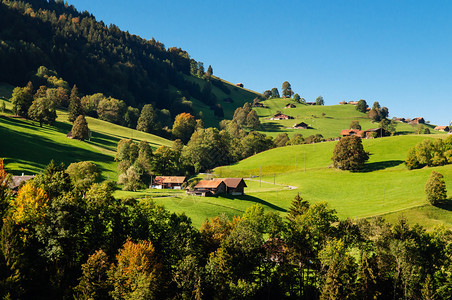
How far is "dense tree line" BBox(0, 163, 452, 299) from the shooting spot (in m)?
43.2

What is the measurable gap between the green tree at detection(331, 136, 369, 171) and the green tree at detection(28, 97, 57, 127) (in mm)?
103123

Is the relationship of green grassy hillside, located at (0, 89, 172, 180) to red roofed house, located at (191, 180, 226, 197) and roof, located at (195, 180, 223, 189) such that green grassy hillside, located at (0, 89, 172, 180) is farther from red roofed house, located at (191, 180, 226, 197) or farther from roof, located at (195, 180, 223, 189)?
red roofed house, located at (191, 180, 226, 197)

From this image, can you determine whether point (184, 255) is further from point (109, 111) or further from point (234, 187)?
point (109, 111)

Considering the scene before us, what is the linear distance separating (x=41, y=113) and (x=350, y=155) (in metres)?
108

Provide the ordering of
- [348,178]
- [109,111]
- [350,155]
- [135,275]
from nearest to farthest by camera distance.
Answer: [135,275] < [348,178] < [350,155] < [109,111]

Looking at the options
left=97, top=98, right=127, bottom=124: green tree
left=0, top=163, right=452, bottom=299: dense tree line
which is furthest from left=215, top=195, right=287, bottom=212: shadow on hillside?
left=97, top=98, right=127, bottom=124: green tree

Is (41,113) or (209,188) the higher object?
(41,113)

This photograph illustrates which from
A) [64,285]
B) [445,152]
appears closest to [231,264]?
[64,285]

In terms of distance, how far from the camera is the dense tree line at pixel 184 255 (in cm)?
4325

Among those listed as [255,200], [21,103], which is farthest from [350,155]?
[21,103]

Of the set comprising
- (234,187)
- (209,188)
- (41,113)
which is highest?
(41,113)

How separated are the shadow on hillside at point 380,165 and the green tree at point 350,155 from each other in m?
2.10

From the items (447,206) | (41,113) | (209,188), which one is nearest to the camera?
(447,206)

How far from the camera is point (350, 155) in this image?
119062 mm
